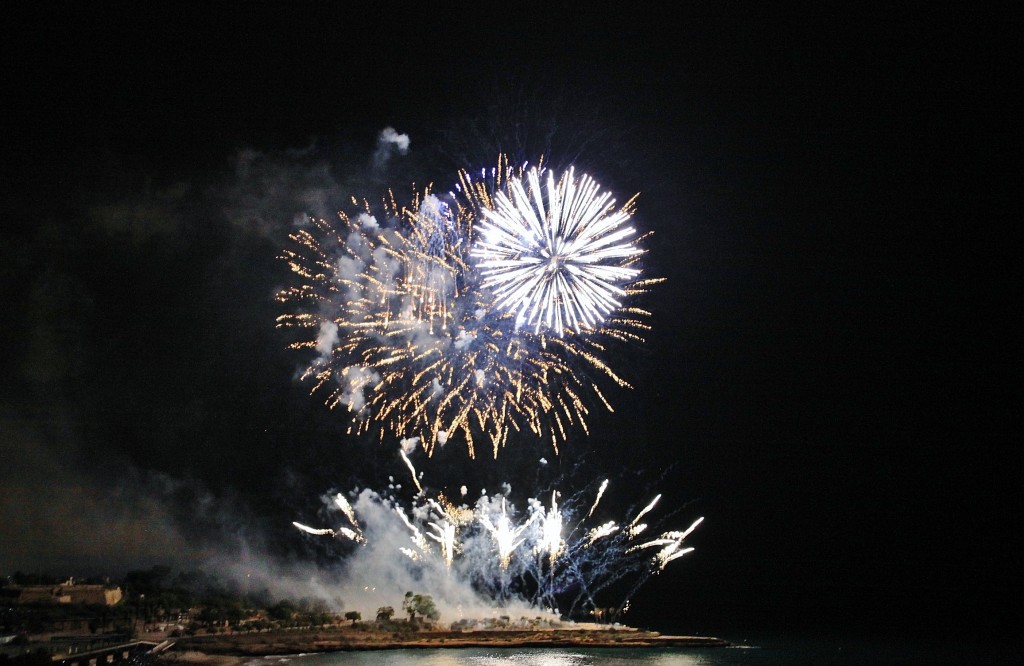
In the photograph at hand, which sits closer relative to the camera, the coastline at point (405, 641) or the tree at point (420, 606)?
the coastline at point (405, 641)

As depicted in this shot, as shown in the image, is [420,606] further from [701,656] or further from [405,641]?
[701,656]

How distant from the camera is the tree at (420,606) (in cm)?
5581

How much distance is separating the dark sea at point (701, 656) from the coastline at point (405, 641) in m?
0.63

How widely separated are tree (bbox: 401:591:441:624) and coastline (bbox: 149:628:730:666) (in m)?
3.99

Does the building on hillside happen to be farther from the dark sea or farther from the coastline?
the dark sea

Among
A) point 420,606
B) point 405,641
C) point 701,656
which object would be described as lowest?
point 701,656

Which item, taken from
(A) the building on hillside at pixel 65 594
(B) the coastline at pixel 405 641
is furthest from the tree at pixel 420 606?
(A) the building on hillside at pixel 65 594

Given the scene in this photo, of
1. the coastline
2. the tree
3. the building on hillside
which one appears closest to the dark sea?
the coastline

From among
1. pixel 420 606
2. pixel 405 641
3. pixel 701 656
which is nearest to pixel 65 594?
pixel 405 641

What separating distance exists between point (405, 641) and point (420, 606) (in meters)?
8.03

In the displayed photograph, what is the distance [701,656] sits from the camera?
45594mm

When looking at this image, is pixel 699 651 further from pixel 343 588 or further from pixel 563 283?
pixel 563 283

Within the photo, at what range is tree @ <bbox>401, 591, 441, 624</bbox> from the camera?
55.8 meters

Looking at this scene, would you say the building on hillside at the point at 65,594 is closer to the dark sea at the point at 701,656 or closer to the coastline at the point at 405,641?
the coastline at the point at 405,641
